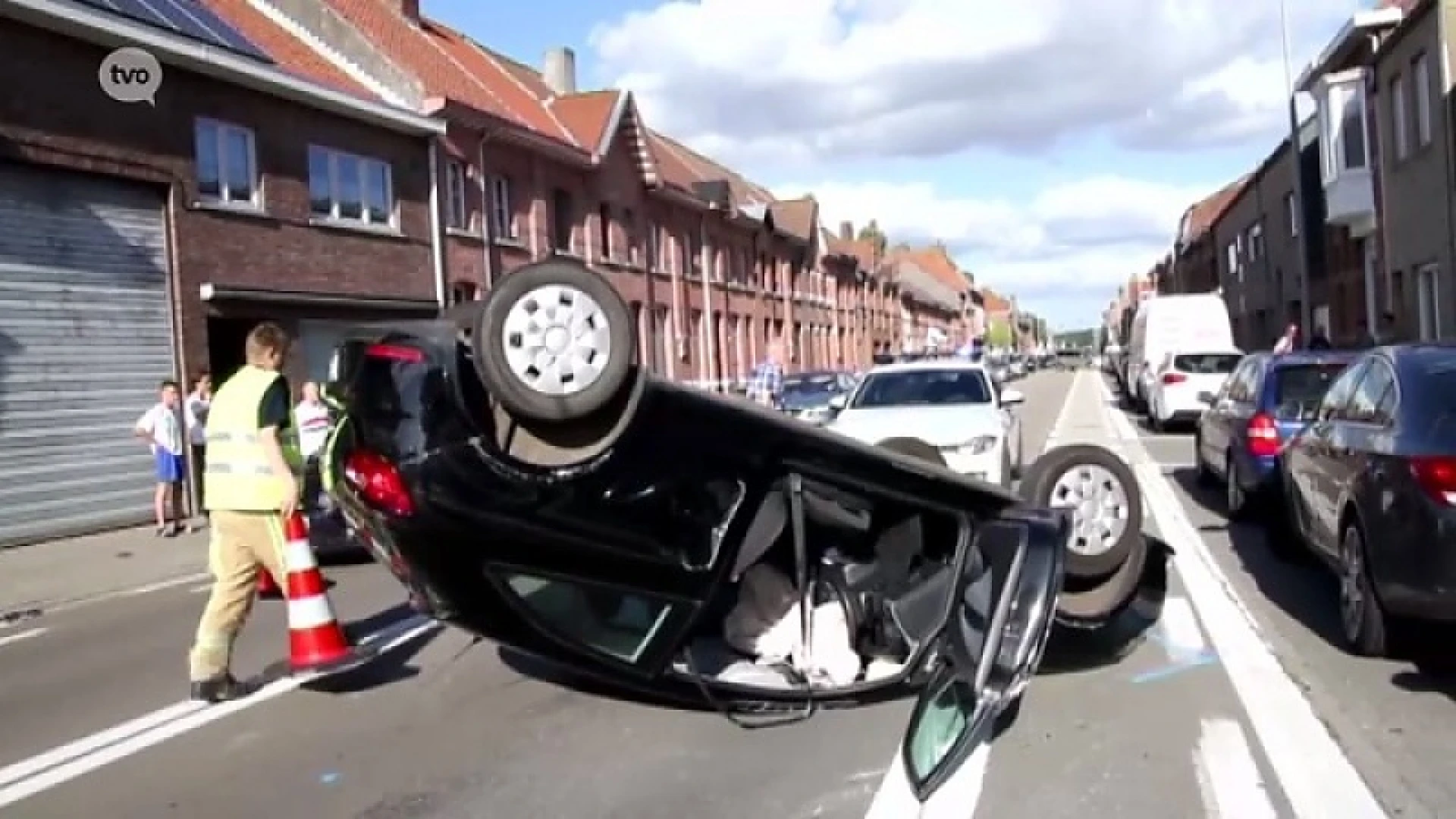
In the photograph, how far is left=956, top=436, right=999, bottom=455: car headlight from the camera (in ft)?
39.7

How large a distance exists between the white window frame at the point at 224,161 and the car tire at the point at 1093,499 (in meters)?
15.3

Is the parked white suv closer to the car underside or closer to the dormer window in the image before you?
the dormer window

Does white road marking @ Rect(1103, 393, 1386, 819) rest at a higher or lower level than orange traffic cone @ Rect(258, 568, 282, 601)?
lower

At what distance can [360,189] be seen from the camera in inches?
918

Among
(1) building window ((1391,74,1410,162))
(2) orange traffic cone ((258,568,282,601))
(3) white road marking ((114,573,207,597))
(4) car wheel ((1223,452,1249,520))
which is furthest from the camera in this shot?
(1) building window ((1391,74,1410,162))

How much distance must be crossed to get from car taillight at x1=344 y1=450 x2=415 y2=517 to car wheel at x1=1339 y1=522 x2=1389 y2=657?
478cm

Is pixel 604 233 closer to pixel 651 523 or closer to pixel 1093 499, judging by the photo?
pixel 1093 499

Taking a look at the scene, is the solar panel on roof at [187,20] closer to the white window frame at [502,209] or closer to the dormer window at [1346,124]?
the white window frame at [502,209]

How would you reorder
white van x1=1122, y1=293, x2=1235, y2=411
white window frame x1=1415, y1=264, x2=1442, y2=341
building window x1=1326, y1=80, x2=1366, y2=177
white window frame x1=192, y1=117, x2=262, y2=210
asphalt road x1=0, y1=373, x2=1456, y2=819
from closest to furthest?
asphalt road x1=0, y1=373, x2=1456, y2=819, white window frame x1=192, y1=117, x2=262, y2=210, white window frame x1=1415, y1=264, x2=1442, y2=341, building window x1=1326, y1=80, x2=1366, y2=177, white van x1=1122, y1=293, x2=1235, y2=411

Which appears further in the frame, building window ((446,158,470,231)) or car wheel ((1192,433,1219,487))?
building window ((446,158,470,231))

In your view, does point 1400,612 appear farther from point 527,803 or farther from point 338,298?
point 338,298

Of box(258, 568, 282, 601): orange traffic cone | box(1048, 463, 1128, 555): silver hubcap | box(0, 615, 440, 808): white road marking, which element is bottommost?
box(0, 615, 440, 808): white road marking

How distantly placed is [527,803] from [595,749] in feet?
2.47

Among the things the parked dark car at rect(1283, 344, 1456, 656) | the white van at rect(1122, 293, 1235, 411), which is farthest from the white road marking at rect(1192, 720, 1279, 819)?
the white van at rect(1122, 293, 1235, 411)
